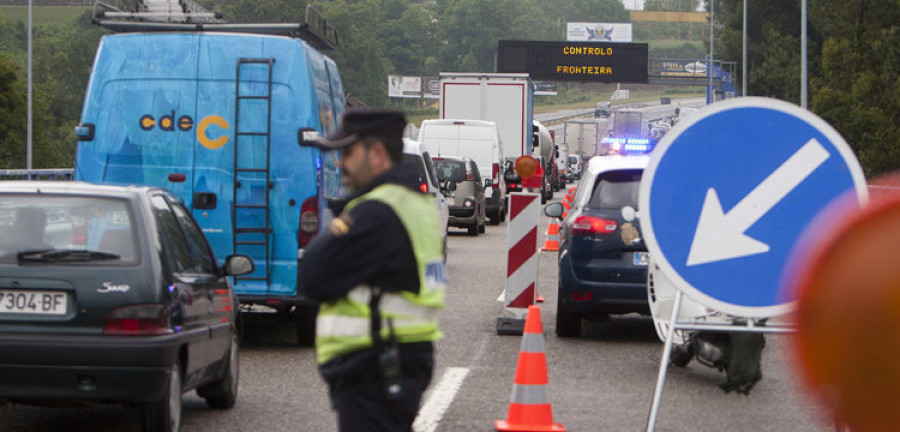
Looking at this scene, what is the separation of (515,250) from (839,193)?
25.6 ft

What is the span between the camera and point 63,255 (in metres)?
6.98

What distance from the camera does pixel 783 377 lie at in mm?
10547

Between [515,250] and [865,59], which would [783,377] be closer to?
[515,250]

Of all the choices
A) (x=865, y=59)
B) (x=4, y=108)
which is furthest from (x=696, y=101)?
(x=865, y=59)

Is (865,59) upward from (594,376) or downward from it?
upward

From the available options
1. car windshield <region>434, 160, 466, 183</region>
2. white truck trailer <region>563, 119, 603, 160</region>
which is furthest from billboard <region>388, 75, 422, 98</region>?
car windshield <region>434, 160, 466, 183</region>

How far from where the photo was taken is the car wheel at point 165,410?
6922 millimetres

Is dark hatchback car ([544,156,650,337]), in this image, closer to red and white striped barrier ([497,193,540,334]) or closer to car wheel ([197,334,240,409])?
red and white striped barrier ([497,193,540,334])

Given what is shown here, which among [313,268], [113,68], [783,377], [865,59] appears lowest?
[783,377]

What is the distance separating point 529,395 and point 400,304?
3.61 m

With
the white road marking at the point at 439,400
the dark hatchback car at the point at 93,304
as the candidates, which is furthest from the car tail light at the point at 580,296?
the dark hatchback car at the point at 93,304

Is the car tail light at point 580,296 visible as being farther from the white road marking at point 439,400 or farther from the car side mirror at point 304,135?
the car side mirror at point 304,135

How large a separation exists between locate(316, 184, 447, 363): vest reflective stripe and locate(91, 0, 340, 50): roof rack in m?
7.99

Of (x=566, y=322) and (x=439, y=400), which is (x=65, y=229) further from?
(x=566, y=322)
